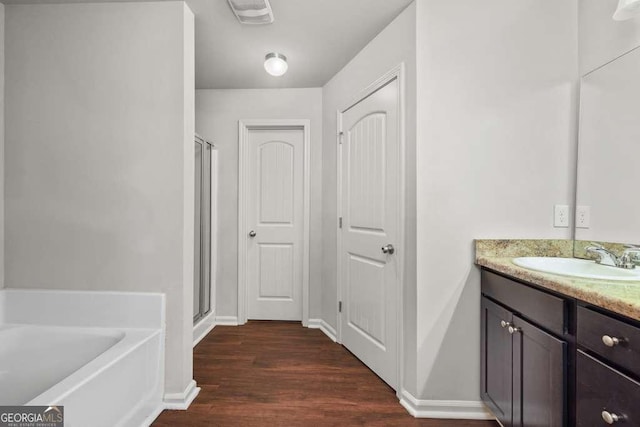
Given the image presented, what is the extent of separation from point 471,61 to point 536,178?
75 centimetres

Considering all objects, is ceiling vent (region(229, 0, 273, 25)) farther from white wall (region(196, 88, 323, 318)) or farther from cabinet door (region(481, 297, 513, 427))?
cabinet door (region(481, 297, 513, 427))

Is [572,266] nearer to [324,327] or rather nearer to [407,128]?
[407,128]

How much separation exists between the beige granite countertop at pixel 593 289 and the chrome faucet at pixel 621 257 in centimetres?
33

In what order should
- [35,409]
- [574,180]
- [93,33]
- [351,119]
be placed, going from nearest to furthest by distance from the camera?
[35,409] → [574,180] → [93,33] → [351,119]

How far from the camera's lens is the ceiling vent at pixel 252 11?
192cm

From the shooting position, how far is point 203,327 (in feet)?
9.71

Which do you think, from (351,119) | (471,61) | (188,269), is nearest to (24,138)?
(188,269)

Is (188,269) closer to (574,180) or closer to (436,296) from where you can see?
(436,296)

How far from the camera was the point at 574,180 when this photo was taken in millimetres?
1819

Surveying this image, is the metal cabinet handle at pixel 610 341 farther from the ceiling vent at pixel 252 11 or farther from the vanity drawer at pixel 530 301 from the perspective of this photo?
the ceiling vent at pixel 252 11

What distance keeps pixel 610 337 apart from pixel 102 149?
2.49m

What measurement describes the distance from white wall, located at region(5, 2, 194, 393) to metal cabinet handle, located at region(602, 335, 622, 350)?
1.93 m

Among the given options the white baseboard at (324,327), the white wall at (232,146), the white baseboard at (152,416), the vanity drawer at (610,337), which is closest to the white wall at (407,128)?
the white baseboard at (324,327)

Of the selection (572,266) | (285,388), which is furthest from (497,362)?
(285,388)
